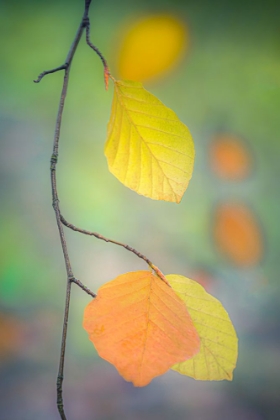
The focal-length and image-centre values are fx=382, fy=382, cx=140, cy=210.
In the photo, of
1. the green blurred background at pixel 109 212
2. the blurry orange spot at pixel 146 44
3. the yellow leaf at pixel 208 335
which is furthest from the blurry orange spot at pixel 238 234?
the yellow leaf at pixel 208 335

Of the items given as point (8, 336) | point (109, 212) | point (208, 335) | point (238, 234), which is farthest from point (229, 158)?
point (208, 335)

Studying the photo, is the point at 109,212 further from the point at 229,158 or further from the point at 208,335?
the point at 208,335

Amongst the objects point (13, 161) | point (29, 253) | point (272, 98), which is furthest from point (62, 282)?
point (272, 98)

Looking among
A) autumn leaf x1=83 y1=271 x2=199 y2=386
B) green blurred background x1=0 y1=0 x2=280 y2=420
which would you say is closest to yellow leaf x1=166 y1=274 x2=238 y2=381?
autumn leaf x1=83 y1=271 x2=199 y2=386

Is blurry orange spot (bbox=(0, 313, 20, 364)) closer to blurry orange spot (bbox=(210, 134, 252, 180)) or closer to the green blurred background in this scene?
the green blurred background

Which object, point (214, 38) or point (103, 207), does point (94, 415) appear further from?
point (214, 38)

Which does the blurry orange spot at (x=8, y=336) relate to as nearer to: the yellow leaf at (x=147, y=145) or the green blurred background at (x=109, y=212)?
the green blurred background at (x=109, y=212)
